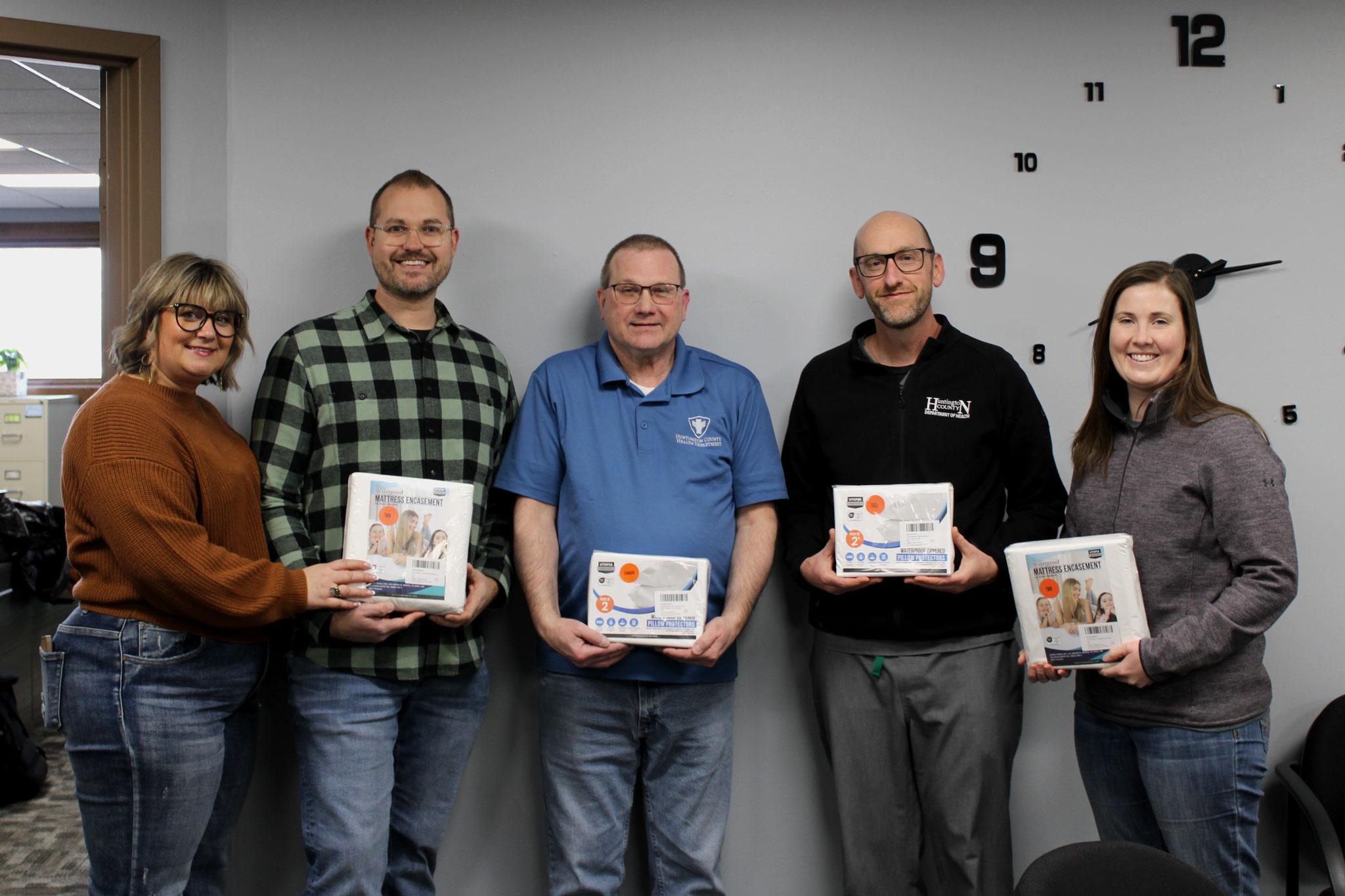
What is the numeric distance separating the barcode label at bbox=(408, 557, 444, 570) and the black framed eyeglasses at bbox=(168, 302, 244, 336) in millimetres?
556

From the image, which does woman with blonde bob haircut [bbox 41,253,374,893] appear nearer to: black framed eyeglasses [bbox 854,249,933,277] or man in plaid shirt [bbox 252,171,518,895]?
man in plaid shirt [bbox 252,171,518,895]

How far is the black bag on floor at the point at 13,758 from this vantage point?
3027mm

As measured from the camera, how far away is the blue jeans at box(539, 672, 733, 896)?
177 centimetres

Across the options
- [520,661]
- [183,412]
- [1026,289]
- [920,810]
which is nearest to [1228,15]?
[1026,289]

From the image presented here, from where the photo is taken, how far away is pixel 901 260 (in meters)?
1.80

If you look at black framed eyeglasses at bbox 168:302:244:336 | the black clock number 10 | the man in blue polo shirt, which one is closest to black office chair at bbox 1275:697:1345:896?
the man in blue polo shirt

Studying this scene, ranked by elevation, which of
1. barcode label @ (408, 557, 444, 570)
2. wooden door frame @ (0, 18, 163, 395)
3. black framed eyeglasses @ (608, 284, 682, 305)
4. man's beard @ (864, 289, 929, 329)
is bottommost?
barcode label @ (408, 557, 444, 570)

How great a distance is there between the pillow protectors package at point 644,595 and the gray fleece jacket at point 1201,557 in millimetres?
807

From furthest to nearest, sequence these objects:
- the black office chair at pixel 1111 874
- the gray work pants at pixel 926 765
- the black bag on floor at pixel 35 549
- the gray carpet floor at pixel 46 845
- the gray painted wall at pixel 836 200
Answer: the black bag on floor at pixel 35 549
the gray carpet floor at pixel 46 845
the gray painted wall at pixel 836 200
the gray work pants at pixel 926 765
the black office chair at pixel 1111 874

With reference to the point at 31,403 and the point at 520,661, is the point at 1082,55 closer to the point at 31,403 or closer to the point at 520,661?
the point at 520,661

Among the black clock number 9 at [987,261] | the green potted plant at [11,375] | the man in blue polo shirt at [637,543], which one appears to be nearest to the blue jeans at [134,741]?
the man in blue polo shirt at [637,543]

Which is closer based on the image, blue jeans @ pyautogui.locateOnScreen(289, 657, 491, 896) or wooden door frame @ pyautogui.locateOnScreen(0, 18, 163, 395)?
blue jeans @ pyautogui.locateOnScreen(289, 657, 491, 896)

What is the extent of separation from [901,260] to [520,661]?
4.39ft

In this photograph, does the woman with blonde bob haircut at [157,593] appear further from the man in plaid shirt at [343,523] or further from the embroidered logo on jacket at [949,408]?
the embroidered logo on jacket at [949,408]
